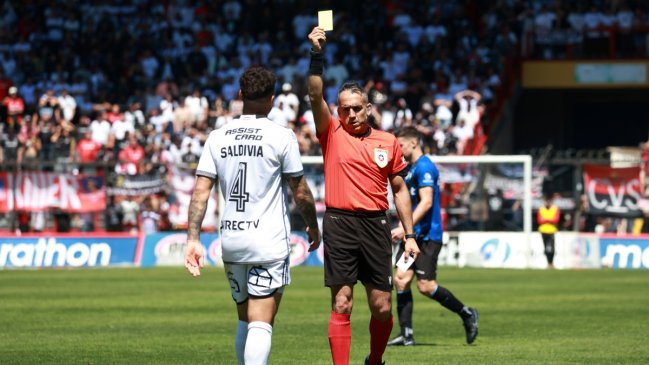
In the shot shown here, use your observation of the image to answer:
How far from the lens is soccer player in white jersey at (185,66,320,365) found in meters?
9.09

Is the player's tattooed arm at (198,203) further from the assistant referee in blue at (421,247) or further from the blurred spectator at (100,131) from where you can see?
the blurred spectator at (100,131)

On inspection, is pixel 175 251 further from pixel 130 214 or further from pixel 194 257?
pixel 194 257

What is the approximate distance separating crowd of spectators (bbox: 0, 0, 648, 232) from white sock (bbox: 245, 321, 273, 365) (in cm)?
2416

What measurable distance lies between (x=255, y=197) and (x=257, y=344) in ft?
3.14

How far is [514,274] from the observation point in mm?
28188

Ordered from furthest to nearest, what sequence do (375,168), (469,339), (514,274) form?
(514,274)
(469,339)
(375,168)

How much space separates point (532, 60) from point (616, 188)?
28.7 feet

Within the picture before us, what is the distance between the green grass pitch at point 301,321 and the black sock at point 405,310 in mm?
294

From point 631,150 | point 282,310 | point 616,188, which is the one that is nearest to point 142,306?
point 282,310

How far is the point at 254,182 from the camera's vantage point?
912 cm

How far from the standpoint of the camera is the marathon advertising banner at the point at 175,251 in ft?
102

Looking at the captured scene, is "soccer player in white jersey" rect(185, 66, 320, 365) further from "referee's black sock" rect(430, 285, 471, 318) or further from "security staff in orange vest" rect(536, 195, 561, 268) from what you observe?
"security staff in orange vest" rect(536, 195, 561, 268)

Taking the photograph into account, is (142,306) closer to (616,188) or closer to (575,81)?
(616,188)

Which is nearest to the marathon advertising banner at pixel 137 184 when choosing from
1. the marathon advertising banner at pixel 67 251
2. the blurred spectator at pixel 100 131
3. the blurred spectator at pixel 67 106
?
the marathon advertising banner at pixel 67 251
